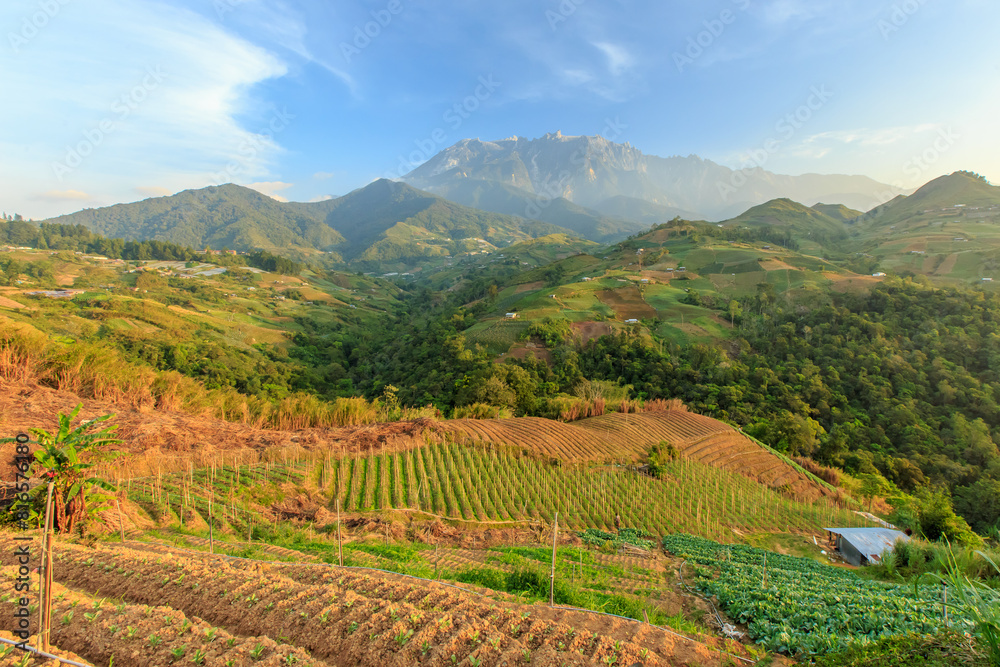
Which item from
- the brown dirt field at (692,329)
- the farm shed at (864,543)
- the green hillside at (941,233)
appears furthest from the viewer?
the green hillside at (941,233)

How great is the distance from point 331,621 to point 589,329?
174 ft

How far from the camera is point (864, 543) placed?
18.3 meters

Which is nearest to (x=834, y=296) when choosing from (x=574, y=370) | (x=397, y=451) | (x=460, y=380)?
(x=574, y=370)

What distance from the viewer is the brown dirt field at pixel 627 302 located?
6469 centimetres

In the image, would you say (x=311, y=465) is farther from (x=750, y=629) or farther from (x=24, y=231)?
(x=24, y=231)

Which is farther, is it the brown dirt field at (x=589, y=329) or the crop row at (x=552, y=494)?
the brown dirt field at (x=589, y=329)

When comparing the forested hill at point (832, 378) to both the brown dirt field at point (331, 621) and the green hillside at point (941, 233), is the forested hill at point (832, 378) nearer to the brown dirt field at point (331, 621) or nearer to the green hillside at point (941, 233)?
the green hillside at point (941, 233)

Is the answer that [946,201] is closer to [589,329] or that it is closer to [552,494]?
[589,329]

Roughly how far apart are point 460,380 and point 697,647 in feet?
118

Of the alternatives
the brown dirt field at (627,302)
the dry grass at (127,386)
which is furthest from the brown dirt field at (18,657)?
the brown dirt field at (627,302)

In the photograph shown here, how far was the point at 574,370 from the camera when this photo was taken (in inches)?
1769

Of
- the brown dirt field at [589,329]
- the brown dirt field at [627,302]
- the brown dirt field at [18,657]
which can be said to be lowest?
the brown dirt field at [18,657]

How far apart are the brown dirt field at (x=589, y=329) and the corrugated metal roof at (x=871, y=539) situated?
35538mm

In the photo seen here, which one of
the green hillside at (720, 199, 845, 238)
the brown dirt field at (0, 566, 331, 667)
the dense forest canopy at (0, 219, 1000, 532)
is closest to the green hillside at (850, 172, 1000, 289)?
the green hillside at (720, 199, 845, 238)
